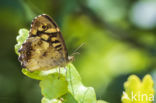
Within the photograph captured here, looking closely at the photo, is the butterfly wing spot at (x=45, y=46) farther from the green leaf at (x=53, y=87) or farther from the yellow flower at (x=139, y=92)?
the yellow flower at (x=139, y=92)

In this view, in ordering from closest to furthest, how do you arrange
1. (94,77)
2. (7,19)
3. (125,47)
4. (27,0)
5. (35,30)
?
(35,30) < (27,0) < (7,19) < (94,77) < (125,47)

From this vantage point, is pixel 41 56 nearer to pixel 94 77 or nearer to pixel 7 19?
pixel 7 19

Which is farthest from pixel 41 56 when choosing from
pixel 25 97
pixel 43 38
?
pixel 25 97

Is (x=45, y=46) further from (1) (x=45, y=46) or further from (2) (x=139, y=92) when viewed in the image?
(2) (x=139, y=92)

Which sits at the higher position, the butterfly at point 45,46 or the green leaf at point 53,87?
the butterfly at point 45,46

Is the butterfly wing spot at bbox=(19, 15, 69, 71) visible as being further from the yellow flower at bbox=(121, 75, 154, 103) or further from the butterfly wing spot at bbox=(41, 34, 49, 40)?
the yellow flower at bbox=(121, 75, 154, 103)

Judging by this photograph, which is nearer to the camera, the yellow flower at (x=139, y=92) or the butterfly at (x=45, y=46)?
the yellow flower at (x=139, y=92)

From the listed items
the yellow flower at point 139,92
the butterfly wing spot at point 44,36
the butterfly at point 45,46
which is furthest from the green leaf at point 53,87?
the butterfly wing spot at point 44,36
